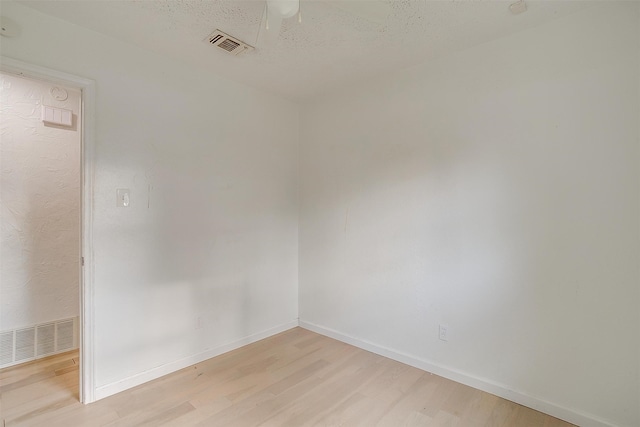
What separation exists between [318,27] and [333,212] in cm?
166

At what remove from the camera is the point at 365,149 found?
2.91 m

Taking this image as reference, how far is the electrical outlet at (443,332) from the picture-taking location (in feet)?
7.89

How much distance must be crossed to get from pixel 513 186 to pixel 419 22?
3.98 ft

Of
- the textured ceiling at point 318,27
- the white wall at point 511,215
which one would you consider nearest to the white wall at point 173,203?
the textured ceiling at point 318,27

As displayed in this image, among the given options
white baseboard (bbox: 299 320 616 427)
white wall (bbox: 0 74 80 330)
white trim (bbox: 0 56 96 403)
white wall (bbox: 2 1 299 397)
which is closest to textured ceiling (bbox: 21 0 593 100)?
white wall (bbox: 2 1 299 397)

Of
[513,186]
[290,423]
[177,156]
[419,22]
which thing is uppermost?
[419,22]

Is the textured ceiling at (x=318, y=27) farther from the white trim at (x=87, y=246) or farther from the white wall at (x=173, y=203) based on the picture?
the white trim at (x=87, y=246)

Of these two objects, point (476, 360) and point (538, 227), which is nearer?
point (538, 227)

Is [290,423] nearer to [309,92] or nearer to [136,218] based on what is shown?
[136,218]

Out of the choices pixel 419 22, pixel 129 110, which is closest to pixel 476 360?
pixel 419 22

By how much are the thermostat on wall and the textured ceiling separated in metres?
1.14

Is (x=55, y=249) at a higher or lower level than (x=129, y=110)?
lower

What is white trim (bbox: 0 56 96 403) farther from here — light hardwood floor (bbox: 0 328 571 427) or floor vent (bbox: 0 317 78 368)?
floor vent (bbox: 0 317 78 368)

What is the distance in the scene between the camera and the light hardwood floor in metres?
1.92
